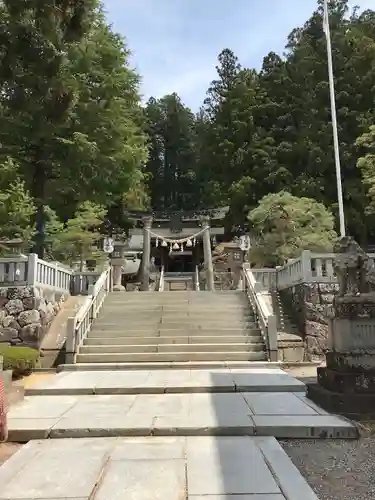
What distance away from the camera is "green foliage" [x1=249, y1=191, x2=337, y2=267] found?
1692 cm

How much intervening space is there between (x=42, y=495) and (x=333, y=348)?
4119mm

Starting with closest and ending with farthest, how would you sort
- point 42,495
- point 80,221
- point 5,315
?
point 42,495
point 5,315
point 80,221

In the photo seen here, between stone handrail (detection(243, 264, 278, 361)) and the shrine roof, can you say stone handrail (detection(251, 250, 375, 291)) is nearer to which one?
stone handrail (detection(243, 264, 278, 361))

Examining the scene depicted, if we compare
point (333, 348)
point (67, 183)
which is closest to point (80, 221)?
point (67, 183)

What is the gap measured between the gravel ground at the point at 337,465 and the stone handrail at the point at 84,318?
23.0 ft

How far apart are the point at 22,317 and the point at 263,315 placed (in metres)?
6.42

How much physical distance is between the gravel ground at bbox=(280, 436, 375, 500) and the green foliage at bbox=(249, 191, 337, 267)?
12.7 m

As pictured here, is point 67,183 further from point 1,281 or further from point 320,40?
point 320,40

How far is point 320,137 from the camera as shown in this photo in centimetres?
3027

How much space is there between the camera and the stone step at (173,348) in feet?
35.5

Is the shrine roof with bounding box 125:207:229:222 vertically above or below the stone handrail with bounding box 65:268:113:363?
above

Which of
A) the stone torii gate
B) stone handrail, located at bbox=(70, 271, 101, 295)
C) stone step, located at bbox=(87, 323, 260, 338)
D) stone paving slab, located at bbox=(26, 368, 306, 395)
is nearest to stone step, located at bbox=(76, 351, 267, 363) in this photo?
stone paving slab, located at bbox=(26, 368, 306, 395)

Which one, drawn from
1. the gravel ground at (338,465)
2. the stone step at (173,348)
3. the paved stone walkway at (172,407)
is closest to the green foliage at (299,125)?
the stone step at (173,348)

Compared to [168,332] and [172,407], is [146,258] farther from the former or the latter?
[172,407]
